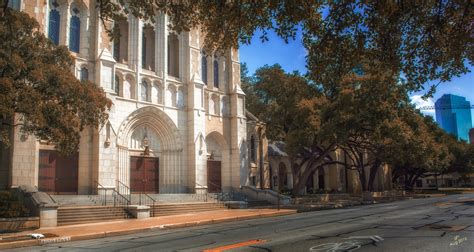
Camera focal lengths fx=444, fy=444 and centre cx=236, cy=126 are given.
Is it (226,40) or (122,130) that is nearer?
(226,40)

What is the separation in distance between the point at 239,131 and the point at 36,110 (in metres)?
21.0

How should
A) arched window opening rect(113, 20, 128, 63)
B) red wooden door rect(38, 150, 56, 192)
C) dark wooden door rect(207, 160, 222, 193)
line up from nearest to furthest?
red wooden door rect(38, 150, 56, 192), arched window opening rect(113, 20, 128, 63), dark wooden door rect(207, 160, 222, 193)

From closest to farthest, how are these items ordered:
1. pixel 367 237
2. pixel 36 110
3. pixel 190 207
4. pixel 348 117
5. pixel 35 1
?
pixel 367 237 < pixel 36 110 < pixel 35 1 < pixel 190 207 < pixel 348 117

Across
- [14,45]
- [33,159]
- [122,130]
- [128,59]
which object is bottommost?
[33,159]

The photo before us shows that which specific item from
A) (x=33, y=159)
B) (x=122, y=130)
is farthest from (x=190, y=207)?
(x=33, y=159)

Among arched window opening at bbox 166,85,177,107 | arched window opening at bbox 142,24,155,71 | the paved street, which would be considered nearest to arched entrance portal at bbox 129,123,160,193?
arched window opening at bbox 166,85,177,107

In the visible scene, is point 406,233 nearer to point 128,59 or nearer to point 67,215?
point 67,215

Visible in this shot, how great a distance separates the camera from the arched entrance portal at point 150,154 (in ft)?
92.6

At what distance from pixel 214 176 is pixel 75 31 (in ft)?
48.1

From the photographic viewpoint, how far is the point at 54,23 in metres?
26.0

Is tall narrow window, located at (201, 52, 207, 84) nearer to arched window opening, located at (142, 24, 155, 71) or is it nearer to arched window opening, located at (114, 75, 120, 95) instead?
arched window opening, located at (142, 24, 155, 71)

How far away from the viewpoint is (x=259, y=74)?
39.2 m

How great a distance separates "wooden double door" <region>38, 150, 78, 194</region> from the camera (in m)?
24.1

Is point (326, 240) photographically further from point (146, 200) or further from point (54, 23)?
point (54, 23)
